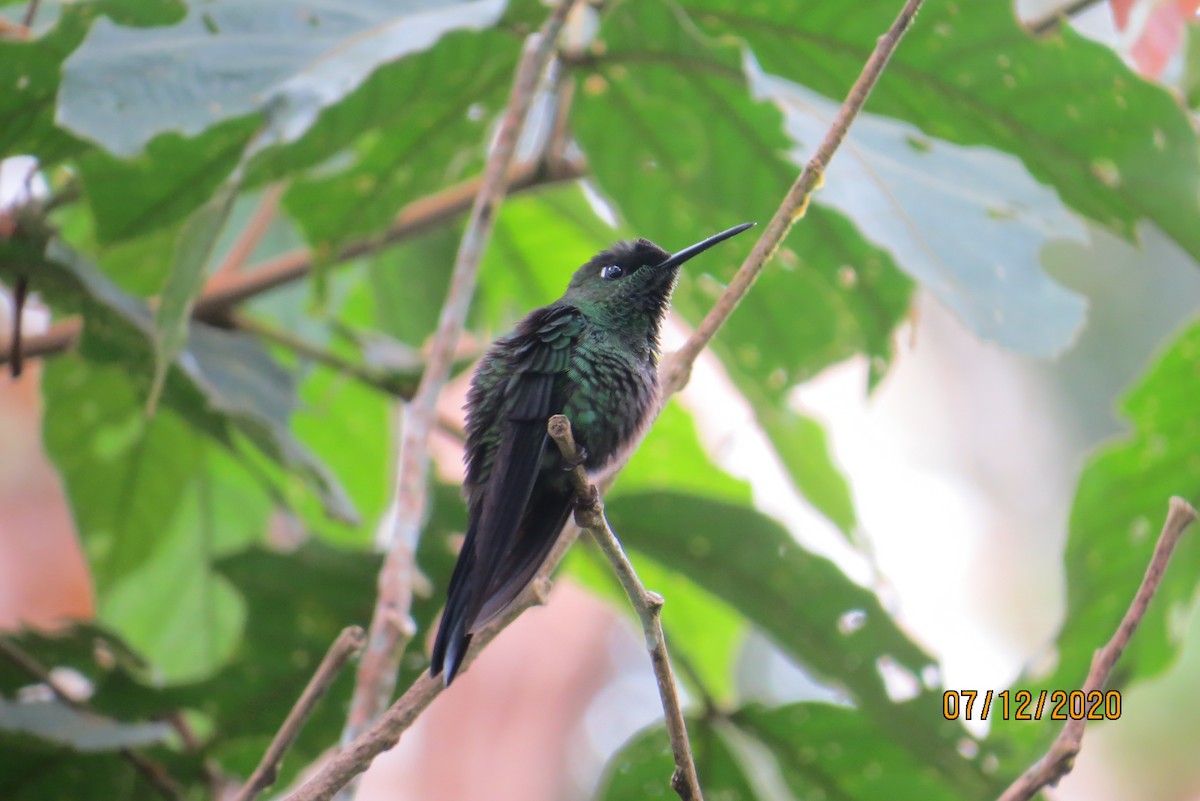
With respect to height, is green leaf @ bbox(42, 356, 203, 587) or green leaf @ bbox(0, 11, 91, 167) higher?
green leaf @ bbox(0, 11, 91, 167)

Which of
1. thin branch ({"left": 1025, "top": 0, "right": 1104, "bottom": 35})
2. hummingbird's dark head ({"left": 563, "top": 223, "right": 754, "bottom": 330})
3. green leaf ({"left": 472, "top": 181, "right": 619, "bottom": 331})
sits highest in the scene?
thin branch ({"left": 1025, "top": 0, "right": 1104, "bottom": 35})

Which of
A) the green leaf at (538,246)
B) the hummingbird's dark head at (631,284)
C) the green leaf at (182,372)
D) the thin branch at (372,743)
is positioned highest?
the hummingbird's dark head at (631,284)

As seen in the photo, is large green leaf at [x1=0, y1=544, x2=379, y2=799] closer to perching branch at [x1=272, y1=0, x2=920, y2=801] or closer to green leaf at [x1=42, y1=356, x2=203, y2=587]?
green leaf at [x1=42, y1=356, x2=203, y2=587]

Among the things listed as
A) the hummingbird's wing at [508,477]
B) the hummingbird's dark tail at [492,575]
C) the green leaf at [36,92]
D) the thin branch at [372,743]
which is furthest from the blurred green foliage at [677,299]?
the thin branch at [372,743]

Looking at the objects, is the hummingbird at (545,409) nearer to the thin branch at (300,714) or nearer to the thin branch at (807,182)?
the thin branch at (300,714)

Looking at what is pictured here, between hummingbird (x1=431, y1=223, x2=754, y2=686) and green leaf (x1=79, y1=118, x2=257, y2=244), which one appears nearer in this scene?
hummingbird (x1=431, y1=223, x2=754, y2=686)

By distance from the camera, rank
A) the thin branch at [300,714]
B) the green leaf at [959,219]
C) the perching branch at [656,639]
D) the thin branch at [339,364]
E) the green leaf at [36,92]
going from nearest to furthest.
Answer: the perching branch at [656,639]
the thin branch at [300,714]
the green leaf at [959,219]
the green leaf at [36,92]
the thin branch at [339,364]

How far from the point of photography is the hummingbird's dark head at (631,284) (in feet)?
8.21

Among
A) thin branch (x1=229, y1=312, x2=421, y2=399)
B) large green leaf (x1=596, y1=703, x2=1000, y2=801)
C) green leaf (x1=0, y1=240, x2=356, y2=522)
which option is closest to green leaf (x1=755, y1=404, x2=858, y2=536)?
large green leaf (x1=596, y1=703, x2=1000, y2=801)

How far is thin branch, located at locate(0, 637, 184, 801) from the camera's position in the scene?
2570 mm

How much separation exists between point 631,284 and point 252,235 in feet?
4.30

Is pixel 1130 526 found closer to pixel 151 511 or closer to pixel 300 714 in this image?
pixel 300 714

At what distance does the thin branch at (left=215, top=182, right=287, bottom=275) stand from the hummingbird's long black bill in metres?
1.16

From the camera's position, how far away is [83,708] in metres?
2.59
